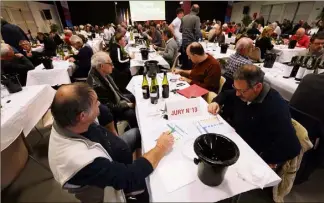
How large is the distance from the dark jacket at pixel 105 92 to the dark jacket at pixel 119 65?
1.47 meters

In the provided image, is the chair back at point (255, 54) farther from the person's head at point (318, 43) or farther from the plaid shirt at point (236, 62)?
the plaid shirt at point (236, 62)

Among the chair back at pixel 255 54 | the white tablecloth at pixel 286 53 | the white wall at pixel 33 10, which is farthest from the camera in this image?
the white wall at pixel 33 10

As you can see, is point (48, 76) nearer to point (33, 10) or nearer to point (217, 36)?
point (217, 36)

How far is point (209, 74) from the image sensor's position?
2059 millimetres

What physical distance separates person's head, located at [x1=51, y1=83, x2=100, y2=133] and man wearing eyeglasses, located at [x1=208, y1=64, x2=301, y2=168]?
40.3 inches

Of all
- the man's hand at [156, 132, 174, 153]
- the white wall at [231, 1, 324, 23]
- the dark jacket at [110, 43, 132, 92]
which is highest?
the white wall at [231, 1, 324, 23]

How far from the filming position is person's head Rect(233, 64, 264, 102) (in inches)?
44.2

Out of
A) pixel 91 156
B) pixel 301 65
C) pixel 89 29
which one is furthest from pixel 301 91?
pixel 89 29

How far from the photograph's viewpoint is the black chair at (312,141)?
121cm

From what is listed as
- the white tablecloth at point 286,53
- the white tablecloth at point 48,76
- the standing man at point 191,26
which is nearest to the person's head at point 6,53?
the white tablecloth at point 48,76

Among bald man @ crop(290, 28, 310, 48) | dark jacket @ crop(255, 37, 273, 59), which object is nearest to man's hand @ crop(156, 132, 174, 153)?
dark jacket @ crop(255, 37, 273, 59)

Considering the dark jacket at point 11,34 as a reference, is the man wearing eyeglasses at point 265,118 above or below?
below

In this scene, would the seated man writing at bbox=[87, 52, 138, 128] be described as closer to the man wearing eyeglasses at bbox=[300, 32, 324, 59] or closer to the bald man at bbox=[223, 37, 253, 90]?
the bald man at bbox=[223, 37, 253, 90]

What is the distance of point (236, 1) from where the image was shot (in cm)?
1443
